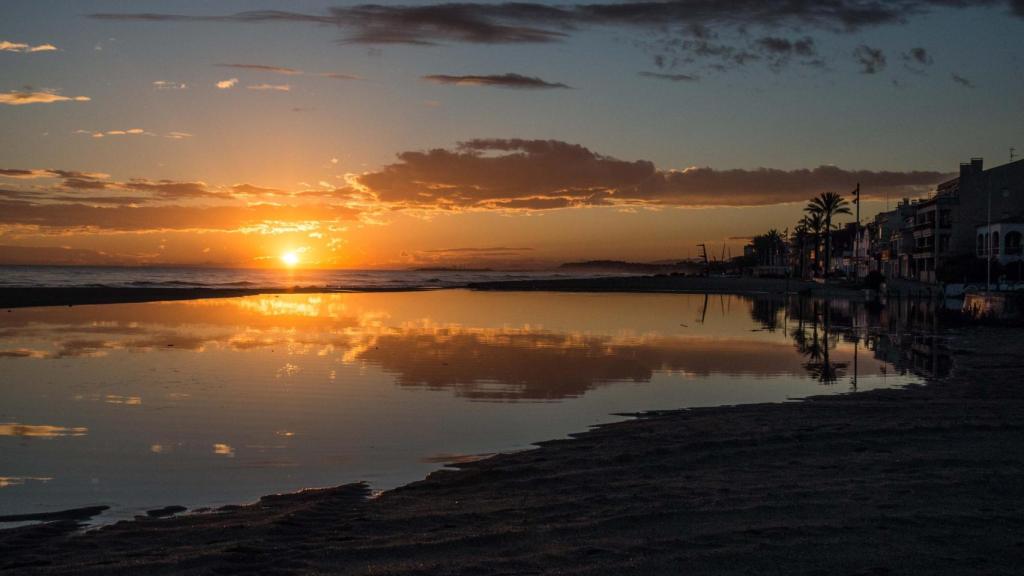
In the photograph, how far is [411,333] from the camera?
1278 inches

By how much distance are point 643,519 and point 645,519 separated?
0.7 inches

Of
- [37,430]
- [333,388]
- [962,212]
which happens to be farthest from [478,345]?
[962,212]

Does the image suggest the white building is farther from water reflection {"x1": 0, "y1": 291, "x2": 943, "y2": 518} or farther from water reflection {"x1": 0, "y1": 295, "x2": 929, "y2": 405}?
water reflection {"x1": 0, "y1": 291, "x2": 943, "y2": 518}

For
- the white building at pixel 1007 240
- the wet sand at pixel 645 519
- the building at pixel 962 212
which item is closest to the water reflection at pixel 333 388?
the wet sand at pixel 645 519

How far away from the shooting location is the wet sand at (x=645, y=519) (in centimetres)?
645

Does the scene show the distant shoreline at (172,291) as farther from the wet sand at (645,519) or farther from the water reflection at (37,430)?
the wet sand at (645,519)

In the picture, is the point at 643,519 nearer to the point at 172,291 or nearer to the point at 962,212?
the point at 172,291

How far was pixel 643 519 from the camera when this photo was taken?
7.59m

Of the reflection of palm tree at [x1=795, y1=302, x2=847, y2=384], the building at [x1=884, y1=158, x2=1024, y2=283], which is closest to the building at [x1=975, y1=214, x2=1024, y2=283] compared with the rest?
the building at [x1=884, y1=158, x2=1024, y2=283]

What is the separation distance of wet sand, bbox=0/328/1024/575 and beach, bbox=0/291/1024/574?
0.02 m

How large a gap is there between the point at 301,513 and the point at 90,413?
25.9ft

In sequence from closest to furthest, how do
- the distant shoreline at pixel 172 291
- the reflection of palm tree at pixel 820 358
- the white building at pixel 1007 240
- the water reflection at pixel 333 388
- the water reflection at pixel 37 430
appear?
the water reflection at pixel 333 388, the water reflection at pixel 37 430, the reflection of palm tree at pixel 820 358, the distant shoreline at pixel 172 291, the white building at pixel 1007 240

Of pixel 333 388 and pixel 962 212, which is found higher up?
pixel 962 212

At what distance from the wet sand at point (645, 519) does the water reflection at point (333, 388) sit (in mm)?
1244
